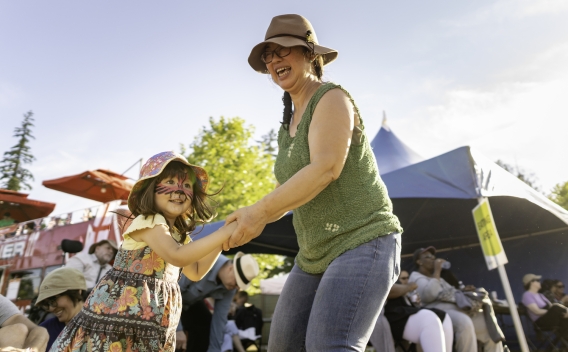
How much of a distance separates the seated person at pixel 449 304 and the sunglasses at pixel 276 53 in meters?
4.27

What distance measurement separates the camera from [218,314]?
5520mm

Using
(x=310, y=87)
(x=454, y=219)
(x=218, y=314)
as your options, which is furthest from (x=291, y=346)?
(x=454, y=219)

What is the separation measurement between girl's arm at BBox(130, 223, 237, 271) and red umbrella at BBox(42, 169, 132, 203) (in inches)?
315

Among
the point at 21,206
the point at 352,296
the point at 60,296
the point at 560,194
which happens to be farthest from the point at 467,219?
the point at 560,194

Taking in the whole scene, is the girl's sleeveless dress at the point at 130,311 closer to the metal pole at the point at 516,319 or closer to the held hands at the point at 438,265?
the metal pole at the point at 516,319

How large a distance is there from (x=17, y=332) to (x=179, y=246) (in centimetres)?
159

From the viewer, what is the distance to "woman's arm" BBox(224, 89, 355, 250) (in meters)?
1.60

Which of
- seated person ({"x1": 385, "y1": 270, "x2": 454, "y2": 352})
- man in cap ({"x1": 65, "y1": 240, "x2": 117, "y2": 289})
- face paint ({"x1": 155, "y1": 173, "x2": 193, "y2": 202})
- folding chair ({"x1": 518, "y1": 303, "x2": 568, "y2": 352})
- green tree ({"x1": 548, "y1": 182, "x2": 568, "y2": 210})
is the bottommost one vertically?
folding chair ({"x1": 518, "y1": 303, "x2": 568, "y2": 352})

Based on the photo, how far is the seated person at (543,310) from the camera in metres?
6.71

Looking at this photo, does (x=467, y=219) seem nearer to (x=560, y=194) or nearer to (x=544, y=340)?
(x=544, y=340)

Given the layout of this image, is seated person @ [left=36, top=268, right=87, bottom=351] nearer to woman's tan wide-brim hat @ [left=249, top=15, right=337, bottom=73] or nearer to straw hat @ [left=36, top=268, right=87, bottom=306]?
straw hat @ [left=36, top=268, right=87, bottom=306]

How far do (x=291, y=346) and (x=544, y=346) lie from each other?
7.49 meters

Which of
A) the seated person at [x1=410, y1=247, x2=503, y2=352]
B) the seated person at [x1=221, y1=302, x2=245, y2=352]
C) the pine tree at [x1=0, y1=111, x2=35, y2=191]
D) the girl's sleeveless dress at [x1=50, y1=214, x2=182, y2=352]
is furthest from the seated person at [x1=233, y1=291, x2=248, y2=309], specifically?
the pine tree at [x1=0, y1=111, x2=35, y2=191]

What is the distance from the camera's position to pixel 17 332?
2826 mm
